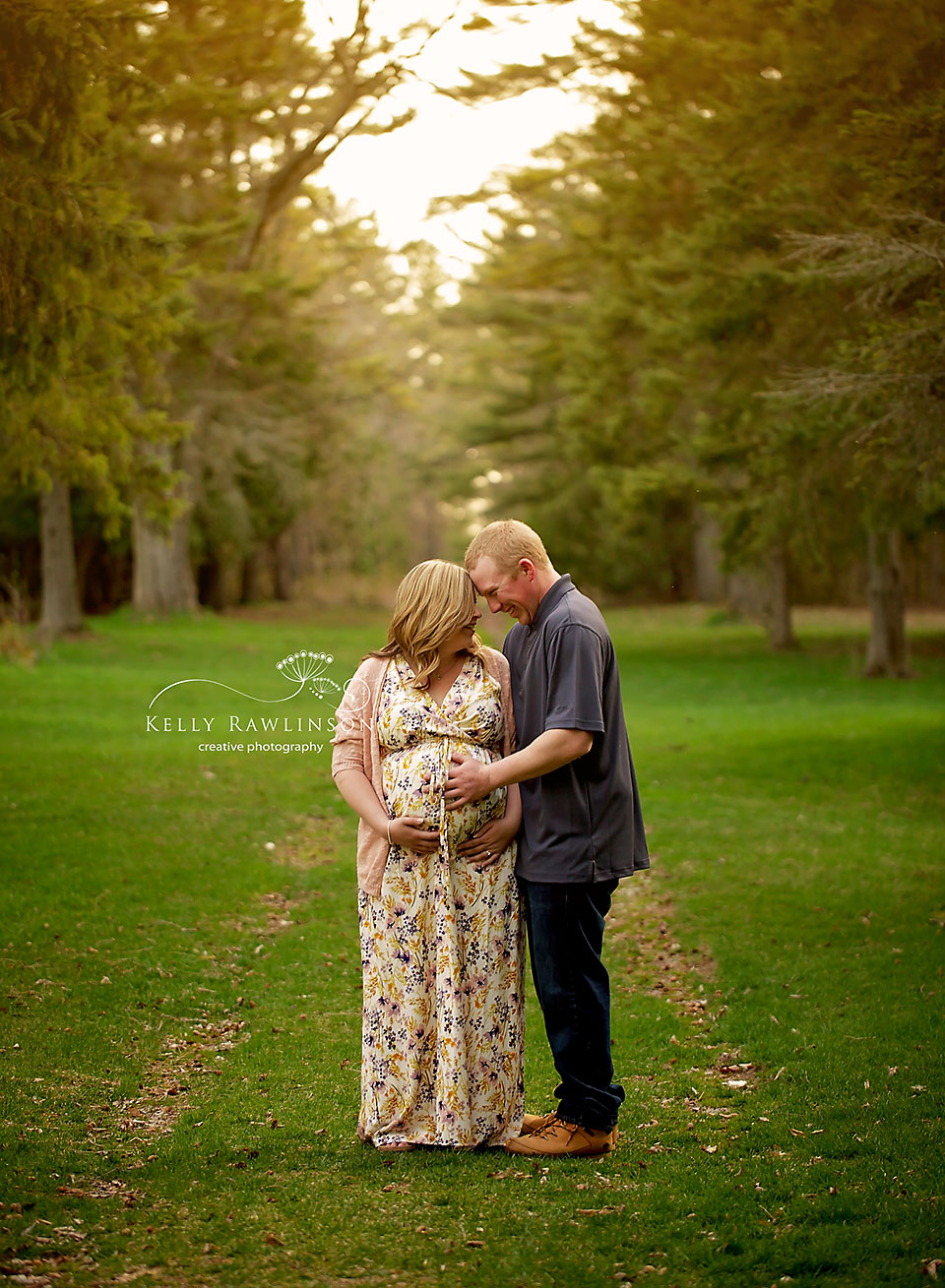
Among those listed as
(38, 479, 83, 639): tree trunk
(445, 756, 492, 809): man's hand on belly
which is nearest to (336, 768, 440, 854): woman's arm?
(445, 756, 492, 809): man's hand on belly

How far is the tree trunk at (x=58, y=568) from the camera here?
2503cm

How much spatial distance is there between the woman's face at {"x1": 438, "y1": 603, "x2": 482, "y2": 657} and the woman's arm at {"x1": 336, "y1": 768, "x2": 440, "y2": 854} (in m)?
0.53

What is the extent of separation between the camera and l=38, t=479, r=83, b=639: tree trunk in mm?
25031

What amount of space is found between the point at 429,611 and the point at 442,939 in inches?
42.7

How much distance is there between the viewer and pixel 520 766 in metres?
4.08

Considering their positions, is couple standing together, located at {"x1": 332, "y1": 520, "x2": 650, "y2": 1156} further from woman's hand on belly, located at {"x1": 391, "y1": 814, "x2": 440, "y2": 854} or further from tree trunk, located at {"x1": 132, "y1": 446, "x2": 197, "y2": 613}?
tree trunk, located at {"x1": 132, "y1": 446, "x2": 197, "y2": 613}

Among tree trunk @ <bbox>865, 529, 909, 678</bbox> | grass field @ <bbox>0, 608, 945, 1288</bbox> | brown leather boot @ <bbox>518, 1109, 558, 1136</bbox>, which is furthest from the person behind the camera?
tree trunk @ <bbox>865, 529, 909, 678</bbox>

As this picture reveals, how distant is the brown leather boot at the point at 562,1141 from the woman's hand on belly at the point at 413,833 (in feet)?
3.63

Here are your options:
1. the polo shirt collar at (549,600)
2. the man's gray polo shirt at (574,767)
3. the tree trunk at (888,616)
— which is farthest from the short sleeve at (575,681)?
the tree trunk at (888,616)

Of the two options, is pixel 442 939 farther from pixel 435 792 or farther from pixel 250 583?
pixel 250 583

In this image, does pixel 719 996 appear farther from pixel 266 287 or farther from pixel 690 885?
pixel 266 287

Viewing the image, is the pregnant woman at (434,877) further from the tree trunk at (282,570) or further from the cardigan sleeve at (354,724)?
the tree trunk at (282,570)

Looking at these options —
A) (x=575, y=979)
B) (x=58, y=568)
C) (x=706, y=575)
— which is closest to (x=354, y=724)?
(x=575, y=979)

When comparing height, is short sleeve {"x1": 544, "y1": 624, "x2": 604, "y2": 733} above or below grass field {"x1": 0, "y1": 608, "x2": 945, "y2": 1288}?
above
